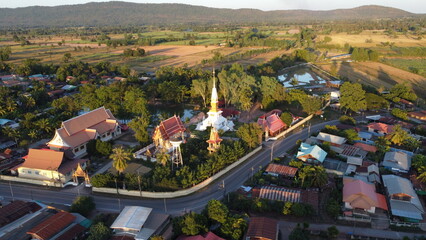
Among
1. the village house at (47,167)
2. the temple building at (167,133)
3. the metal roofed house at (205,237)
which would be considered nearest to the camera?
the metal roofed house at (205,237)

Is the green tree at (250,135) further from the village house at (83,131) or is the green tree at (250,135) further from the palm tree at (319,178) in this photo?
the village house at (83,131)

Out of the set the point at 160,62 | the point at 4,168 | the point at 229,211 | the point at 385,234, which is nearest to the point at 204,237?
the point at 229,211

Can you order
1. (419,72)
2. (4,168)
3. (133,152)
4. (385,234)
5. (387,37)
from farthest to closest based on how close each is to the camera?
(387,37)
(419,72)
(133,152)
(4,168)
(385,234)

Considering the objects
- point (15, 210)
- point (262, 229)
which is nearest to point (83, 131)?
point (15, 210)

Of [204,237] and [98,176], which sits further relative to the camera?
[98,176]

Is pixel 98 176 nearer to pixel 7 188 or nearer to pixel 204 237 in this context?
pixel 7 188

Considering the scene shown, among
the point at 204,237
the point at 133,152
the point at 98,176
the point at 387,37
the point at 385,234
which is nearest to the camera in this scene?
the point at 204,237

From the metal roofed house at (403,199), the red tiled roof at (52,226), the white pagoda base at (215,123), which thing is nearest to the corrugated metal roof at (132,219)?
the red tiled roof at (52,226)
